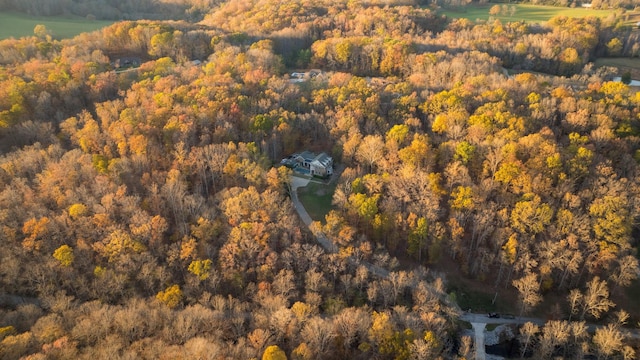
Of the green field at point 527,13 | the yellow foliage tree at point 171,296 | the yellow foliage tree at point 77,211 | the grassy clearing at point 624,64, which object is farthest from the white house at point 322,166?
the green field at point 527,13

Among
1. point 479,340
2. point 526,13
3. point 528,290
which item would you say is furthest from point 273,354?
point 526,13

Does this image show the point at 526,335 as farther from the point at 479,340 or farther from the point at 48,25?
the point at 48,25

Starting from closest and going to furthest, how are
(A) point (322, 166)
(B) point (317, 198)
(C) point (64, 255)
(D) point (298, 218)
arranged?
1. (C) point (64, 255)
2. (D) point (298, 218)
3. (B) point (317, 198)
4. (A) point (322, 166)

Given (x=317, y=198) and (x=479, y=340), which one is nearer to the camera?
(x=479, y=340)

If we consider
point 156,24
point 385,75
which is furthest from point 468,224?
point 156,24

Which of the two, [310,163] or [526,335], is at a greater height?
[310,163]

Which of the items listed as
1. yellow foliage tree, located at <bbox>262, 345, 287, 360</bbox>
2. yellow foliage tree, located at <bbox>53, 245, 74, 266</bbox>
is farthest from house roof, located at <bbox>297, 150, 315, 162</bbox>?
yellow foliage tree, located at <bbox>262, 345, 287, 360</bbox>
